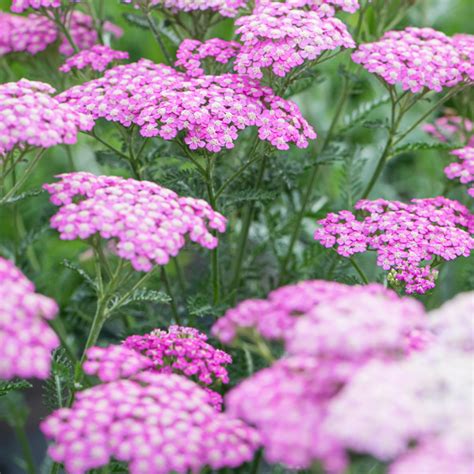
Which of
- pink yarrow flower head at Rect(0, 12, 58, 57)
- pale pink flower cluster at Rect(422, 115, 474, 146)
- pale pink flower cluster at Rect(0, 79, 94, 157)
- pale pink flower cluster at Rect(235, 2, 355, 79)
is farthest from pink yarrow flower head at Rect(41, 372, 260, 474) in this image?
pale pink flower cluster at Rect(422, 115, 474, 146)

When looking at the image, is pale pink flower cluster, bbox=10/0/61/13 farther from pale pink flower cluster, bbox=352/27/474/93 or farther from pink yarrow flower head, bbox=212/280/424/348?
pink yarrow flower head, bbox=212/280/424/348

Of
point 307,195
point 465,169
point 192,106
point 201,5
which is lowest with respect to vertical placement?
point 307,195

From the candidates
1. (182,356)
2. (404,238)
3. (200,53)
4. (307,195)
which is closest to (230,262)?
(307,195)

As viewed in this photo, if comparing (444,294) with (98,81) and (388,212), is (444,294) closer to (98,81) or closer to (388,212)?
(388,212)

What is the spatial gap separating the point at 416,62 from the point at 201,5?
549mm

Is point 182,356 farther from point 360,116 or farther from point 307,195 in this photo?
point 360,116

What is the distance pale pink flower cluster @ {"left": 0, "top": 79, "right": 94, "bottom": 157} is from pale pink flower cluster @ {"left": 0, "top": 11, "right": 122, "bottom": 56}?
0.76 m

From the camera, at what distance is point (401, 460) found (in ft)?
3.43

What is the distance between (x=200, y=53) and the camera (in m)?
2.06

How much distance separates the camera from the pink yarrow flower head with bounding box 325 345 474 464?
3.27 feet

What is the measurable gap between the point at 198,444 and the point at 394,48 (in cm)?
126

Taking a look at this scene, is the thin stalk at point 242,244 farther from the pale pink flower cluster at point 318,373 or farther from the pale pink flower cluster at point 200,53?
the pale pink flower cluster at point 318,373

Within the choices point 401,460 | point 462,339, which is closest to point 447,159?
point 462,339

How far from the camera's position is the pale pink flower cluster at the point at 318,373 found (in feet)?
3.46
